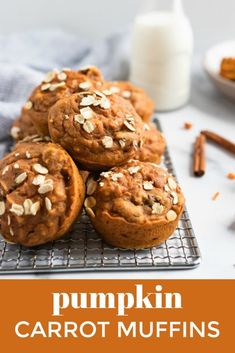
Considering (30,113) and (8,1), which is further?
(8,1)

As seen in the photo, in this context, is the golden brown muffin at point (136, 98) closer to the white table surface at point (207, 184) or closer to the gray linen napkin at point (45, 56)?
the white table surface at point (207, 184)

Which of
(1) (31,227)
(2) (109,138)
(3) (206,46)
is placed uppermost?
(2) (109,138)

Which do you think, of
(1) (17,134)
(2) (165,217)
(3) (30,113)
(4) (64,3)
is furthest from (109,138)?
(4) (64,3)

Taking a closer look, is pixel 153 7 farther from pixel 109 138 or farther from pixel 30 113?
pixel 109 138

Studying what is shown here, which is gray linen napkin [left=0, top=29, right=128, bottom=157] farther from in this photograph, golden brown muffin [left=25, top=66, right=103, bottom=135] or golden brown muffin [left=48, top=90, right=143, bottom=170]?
golden brown muffin [left=48, top=90, right=143, bottom=170]

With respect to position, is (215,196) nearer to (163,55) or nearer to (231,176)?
(231,176)

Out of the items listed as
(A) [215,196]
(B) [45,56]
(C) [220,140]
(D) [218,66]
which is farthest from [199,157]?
(B) [45,56]

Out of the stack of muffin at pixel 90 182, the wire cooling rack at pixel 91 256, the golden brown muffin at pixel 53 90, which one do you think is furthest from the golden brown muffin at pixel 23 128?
the wire cooling rack at pixel 91 256
